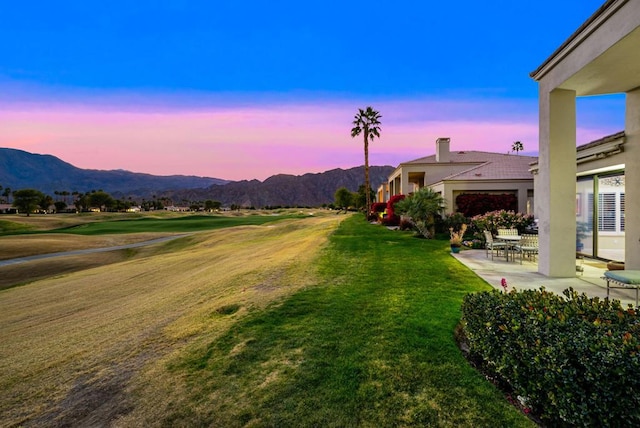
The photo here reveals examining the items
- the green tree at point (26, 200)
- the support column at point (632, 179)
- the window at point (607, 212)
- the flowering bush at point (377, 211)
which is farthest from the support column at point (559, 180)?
the green tree at point (26, 200)

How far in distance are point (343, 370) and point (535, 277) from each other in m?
7.41

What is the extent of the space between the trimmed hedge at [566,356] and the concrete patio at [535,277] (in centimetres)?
417

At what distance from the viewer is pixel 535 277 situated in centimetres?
885

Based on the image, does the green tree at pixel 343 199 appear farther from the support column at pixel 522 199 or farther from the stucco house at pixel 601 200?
the stucco house at pixel 601 200

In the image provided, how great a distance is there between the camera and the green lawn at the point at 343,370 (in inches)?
130

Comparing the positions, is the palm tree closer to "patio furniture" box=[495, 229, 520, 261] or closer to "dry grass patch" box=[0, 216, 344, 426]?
"patio furniture" box=[495, 229, 520, 261]

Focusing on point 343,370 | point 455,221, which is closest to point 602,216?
point 455,221

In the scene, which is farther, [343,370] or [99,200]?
[99,200]

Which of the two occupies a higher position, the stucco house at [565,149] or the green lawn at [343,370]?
the stucco house at [565,149]

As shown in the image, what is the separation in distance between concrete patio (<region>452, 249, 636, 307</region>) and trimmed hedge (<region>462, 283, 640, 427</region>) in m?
4.17

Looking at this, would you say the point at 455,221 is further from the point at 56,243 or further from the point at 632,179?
the point at 56,243

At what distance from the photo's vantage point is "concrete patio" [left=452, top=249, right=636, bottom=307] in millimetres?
7320

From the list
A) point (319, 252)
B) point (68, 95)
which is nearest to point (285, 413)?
point (319, 252)

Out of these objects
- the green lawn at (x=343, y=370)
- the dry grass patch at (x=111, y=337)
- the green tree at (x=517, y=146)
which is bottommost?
the dry grass patch at (x=111, y=337)
